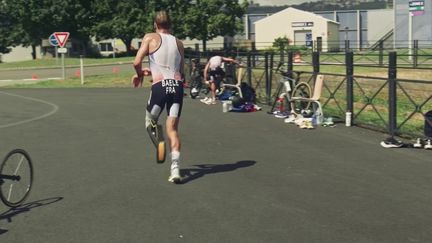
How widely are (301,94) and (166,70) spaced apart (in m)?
6.55

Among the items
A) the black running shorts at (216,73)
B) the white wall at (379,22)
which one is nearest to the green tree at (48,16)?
the black running shorts at (216,73)

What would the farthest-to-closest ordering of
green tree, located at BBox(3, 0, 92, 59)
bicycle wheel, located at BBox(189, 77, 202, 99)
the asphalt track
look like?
green tree, located at BBox(3, 0, 92, 59) < bicycle wheel, located at BBox(189, 77, 202, 99) < the asphalt track

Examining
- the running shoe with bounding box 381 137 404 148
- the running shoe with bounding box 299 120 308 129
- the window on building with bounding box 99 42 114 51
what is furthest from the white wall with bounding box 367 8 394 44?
the running shoe with bounding box 381 137 404 148

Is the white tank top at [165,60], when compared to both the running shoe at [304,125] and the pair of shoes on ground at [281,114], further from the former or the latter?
the pair of shoes on ground at [281,114]

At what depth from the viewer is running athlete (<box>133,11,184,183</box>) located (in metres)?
6.72

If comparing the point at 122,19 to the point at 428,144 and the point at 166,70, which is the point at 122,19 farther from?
the point at 166,70

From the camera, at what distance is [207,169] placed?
758 centimetres

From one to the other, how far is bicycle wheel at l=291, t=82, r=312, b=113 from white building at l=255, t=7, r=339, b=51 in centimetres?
6042

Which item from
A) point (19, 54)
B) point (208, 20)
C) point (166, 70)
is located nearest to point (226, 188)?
point (166, 70)

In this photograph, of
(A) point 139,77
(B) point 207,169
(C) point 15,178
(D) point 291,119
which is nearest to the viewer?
(C) point 15,178

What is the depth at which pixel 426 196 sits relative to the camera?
19.7 ft

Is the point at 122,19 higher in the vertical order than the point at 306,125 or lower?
higher

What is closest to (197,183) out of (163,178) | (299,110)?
(163,178)

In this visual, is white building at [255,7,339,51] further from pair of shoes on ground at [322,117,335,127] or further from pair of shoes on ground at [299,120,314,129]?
pair of shoes on ground at [299,120,314,129]
